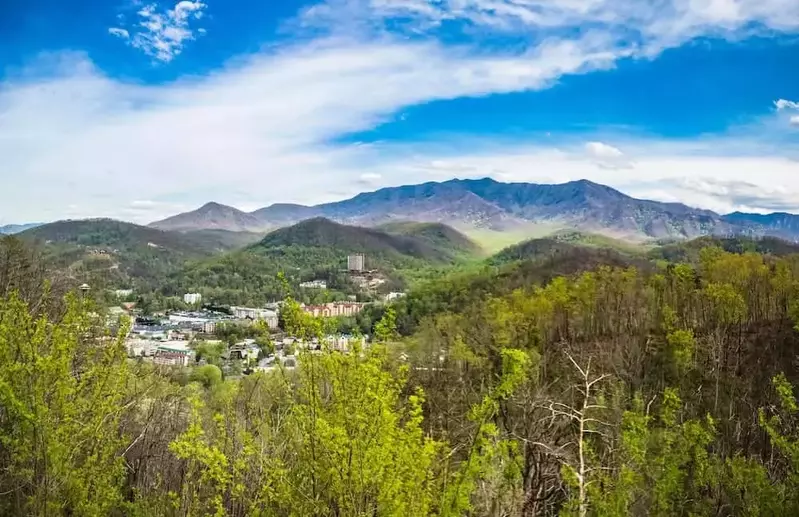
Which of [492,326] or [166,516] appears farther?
[492,326]

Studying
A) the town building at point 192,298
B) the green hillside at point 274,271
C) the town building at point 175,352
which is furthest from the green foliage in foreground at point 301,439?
the town building at point 192,298

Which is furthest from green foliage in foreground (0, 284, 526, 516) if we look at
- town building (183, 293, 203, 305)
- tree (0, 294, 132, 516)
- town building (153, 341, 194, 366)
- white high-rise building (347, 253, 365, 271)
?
white high-rise building (347, 253, 365, 271)

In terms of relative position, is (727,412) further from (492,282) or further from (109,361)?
(492,282)

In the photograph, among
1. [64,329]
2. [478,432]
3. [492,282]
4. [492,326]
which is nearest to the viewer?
[478,432]

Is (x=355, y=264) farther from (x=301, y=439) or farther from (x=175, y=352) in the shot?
(x=301, y=439)

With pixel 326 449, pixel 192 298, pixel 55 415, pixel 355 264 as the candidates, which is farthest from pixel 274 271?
pixel 326 449

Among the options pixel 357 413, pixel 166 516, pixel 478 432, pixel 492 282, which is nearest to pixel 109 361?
pixel 166 516

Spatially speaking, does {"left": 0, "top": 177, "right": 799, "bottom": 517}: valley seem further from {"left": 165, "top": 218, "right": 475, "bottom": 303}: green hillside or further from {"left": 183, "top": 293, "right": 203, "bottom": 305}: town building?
{"left": 165, "top": 218, "right": 475, "bottom": 303}: green hillside

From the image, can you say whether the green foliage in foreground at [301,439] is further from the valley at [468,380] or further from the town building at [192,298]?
the town building at [192,298]
